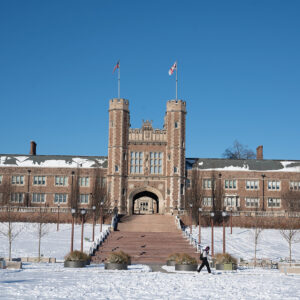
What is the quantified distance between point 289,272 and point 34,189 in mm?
42003

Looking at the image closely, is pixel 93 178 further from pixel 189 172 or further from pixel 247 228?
pixel 247 228

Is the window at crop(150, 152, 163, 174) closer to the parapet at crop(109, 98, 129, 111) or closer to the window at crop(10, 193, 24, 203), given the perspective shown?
the parapet at crop(109, 98, 129, 111)

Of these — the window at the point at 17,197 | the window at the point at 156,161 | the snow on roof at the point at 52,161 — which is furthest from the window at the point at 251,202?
the window at the point at 17,197

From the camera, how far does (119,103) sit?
59750mm

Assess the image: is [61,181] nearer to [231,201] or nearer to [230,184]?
[230,184]

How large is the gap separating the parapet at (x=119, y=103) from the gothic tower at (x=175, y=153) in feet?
16.0

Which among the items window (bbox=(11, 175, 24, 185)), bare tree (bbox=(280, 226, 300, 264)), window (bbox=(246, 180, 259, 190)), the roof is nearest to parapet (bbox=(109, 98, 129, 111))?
the roof

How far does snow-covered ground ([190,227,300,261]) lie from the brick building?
22.3 ft

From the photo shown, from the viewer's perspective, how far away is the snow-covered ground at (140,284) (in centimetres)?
1756

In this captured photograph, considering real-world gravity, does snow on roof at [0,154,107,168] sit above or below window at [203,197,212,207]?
above

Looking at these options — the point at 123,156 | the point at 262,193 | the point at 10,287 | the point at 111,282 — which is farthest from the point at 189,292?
the point at 262,193

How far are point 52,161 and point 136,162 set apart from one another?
11428mm

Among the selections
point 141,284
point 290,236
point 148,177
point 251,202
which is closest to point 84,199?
point 148,177

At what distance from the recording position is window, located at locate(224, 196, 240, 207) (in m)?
63.1
